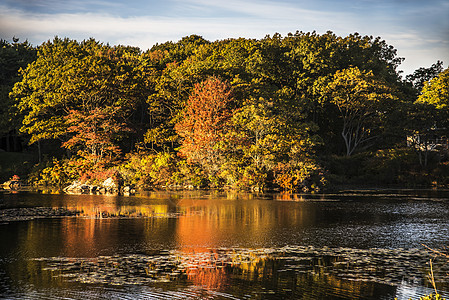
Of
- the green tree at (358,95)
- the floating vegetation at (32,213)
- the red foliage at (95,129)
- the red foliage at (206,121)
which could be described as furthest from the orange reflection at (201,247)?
the green tree at (358,95)

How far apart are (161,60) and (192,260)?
49195 millimetres

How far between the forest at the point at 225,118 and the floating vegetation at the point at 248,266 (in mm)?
25902

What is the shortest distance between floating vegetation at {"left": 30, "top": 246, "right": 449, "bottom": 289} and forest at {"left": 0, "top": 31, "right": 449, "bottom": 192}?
85.0 ft

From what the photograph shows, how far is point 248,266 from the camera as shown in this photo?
13602mm

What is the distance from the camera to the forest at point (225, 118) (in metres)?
43.4

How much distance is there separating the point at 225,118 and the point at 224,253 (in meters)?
30.3

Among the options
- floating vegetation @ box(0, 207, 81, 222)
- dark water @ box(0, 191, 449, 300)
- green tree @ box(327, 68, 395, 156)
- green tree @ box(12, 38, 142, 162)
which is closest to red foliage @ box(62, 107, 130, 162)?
green tree @ box(12, 38, 142, 162)

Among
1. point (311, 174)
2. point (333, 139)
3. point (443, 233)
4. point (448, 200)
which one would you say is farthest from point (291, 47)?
point (443, 233)

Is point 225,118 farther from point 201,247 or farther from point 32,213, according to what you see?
point 201,247

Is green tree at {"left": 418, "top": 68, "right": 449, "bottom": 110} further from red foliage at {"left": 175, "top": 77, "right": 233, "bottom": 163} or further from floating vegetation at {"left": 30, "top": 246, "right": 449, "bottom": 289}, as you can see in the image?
floating vegetation at {"left": 30, "top": 246, "right": 449, "bottom": 289}

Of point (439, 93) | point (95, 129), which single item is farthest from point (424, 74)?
point (95, 129)

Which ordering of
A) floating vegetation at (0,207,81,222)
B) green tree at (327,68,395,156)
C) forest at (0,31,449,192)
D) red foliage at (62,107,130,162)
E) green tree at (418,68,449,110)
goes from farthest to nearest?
1. green tree at (418,68,449,110)
2. green tree at (327,68,395,156)
3. red foliage at (62,107,130,162)
4. forest at (0,31,449,192)
5. floating vegetation at (0,207,81,222)

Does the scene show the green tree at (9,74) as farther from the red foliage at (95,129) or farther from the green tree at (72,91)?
the red foliage at (95,129)

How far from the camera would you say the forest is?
142 ft
